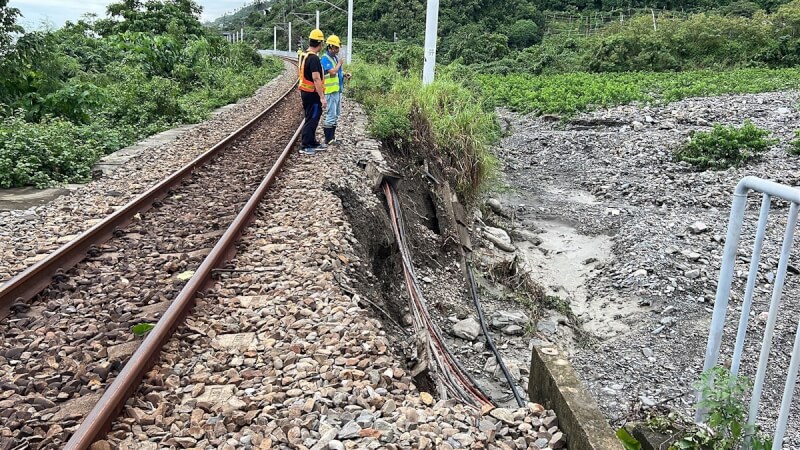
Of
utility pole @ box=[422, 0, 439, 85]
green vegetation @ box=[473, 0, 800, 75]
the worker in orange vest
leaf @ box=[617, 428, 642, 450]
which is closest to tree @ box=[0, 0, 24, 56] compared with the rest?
the worker in orange vest

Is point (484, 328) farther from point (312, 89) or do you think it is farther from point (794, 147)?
point (794, 147)

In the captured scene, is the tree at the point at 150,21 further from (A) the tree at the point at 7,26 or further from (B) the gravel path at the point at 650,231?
(B) the gravel path at the point at 650,231

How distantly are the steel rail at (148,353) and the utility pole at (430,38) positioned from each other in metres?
7.64

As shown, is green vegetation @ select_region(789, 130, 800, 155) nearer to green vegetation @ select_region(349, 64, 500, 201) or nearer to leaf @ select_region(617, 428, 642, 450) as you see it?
green vegetation @ select_region(349, 64, 500, 201)

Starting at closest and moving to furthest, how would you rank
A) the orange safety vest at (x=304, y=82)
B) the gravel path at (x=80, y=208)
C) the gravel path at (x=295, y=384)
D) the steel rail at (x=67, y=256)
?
1. the gravel path at (x=295, y=384)
2. the steel rail at (x=67, y=256)
3. the gravel path at (x=80, y=208)
4. the orange safety vest at (x=304, y=82)

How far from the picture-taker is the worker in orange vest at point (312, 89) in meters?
8.83

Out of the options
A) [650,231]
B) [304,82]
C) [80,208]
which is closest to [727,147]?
[650,231]

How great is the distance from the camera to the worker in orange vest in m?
8.83

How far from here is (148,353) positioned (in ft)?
10.8

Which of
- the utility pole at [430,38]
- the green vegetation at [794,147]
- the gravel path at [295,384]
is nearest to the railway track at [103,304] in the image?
the gravel path at [295,384]

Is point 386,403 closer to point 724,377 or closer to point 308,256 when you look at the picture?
point 724,377

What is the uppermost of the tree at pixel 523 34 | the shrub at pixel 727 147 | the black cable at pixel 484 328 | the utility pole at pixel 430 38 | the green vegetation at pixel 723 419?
the tree at pixel 523 34

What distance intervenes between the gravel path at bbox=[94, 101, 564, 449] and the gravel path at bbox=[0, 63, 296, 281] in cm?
204

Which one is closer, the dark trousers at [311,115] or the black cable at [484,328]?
the black cable at [484,328]
